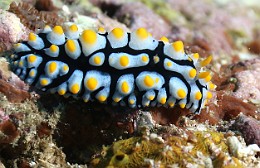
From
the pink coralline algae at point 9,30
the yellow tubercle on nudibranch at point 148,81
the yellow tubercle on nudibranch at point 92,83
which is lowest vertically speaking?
the pink coralline algae at point 9,30

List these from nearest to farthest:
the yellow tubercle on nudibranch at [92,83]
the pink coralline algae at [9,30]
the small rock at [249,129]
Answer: the yellow tubercle on nudibranch at [92,83] → the small rock at [249,129] → the pink coralline algae at [9,30]

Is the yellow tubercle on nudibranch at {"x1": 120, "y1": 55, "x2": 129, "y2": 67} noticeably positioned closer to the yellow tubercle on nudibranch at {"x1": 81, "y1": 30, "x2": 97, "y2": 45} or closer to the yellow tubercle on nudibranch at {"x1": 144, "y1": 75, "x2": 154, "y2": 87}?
the yellow tubercle on nudibranch at {"x1": 144, "y1": 75, "x2": 154, "y2": 87}

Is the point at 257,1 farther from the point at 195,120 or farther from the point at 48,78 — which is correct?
the point at 48,78

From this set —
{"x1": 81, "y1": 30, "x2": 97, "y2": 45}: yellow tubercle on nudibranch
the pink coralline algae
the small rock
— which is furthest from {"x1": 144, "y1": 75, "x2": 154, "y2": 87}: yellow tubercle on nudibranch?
the pink coralline algae

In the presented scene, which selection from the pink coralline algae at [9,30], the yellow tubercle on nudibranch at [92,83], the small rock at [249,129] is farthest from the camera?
the pink coralline algae at [9,30]

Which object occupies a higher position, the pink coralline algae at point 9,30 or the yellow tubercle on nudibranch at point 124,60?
the yellow tubercle on nudibranch at point 124,60

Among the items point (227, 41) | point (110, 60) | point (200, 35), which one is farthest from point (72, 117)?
point (227, 41)

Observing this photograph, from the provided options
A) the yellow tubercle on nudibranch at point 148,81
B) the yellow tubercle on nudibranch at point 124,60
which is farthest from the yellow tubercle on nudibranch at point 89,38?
the yellow tubercle on nudibranch at point 148,81

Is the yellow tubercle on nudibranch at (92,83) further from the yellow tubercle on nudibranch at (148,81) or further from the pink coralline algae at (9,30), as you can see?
the pink coralline algae at (9,30)
